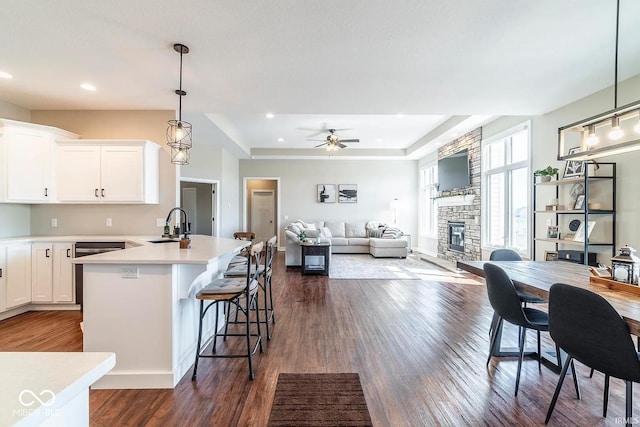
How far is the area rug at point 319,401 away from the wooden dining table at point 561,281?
1.40 meters

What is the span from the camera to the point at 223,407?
6.56 ft

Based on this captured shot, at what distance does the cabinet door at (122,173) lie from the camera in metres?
3.94

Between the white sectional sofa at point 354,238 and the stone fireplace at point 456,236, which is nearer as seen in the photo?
the white sectional sofa at point 354,238

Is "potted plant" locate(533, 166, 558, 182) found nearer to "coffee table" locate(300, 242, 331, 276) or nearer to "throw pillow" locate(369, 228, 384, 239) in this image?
"coffee table" locate(300, 242, 331, 276)

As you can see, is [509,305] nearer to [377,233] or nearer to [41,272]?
[41,272]

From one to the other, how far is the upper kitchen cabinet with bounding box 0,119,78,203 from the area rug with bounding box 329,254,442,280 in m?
4.61

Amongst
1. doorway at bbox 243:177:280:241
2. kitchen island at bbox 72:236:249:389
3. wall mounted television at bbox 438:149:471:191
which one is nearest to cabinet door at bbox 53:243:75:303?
kitchen island at bbox 72:236:249:389

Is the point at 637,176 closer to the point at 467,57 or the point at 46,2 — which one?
the point at 467,57

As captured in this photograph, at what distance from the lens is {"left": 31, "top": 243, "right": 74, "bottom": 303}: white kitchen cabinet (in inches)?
144

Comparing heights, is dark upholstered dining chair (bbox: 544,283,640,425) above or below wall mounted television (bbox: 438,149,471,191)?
below

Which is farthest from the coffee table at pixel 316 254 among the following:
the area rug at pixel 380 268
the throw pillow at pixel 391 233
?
the throw pillow at pixel 391 233

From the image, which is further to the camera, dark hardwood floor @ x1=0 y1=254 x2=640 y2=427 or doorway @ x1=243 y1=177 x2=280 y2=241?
doorway @ x1=243 y1=177 x2=280 y2=241

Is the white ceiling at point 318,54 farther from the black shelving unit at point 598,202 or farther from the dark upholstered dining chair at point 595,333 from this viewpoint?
the dark upholstered dining chair at point 595,333

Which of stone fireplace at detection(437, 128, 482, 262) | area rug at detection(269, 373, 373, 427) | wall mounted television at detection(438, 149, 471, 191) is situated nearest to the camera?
area rug at detection(269, 373, 373, 427)
